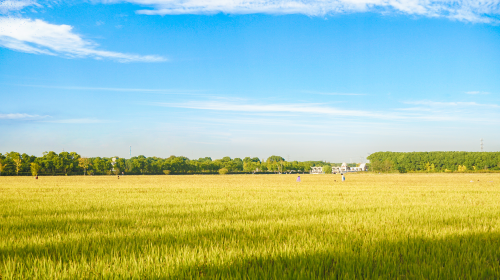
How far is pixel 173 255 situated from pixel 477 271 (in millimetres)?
4594

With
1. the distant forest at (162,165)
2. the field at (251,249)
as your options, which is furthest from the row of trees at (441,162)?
the field at (251,249)

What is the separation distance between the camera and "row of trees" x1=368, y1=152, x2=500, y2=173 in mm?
171488

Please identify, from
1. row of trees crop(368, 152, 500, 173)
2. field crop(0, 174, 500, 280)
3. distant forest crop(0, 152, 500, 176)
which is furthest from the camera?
row of trees crop(368, 152, 500, 173)

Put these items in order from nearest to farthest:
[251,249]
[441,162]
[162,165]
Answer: [251,249] → [162,165] → [441,162]

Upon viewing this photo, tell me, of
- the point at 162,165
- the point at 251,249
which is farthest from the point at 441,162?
the point at 251,249

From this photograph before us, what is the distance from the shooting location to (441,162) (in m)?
184

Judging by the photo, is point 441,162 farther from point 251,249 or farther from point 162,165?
point 251,249

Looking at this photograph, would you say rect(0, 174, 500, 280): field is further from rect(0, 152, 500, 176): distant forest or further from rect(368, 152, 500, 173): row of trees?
rect(368, 152, 500, 173): row of trees

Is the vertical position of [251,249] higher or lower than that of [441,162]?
higher

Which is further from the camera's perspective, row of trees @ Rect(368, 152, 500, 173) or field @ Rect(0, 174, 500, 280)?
row of trees @ Rect(368, 152, 500, 173)

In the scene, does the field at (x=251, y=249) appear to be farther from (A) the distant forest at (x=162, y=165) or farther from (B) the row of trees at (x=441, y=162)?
(B) the row of trees at (x=441, y=162)

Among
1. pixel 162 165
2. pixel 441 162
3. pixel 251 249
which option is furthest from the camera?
pixel 441 162

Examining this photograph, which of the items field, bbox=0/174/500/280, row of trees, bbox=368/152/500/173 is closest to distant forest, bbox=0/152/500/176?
row of trees, bbox=368/152/500/173

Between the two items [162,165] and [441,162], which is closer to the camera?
[162,165]
